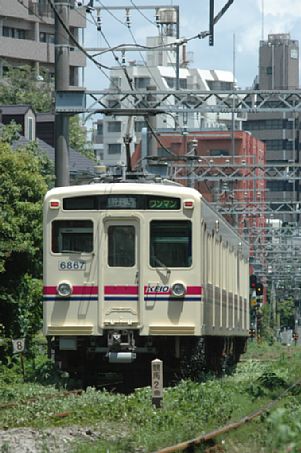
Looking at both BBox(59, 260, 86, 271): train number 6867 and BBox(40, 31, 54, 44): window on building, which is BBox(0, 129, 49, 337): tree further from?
BBox(40, 31, 54, 44): window on building

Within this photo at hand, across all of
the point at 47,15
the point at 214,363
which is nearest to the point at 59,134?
the point at 214,363

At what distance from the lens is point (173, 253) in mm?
17938

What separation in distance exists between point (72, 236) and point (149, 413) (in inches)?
196

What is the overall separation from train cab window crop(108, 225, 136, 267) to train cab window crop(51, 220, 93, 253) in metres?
0.28

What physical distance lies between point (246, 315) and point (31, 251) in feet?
24.3

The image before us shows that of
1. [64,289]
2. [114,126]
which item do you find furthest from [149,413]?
[114,126]

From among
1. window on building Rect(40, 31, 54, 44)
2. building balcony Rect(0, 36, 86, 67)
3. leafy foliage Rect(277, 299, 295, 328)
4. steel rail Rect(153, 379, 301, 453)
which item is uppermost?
window on building Rect(40, 31, 54, 44)

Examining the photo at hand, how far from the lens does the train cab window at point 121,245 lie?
17906mm

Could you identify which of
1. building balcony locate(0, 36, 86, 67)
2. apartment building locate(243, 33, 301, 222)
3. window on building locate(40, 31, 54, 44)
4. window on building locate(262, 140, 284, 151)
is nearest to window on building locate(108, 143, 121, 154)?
apartment building locate(243, 33, 301, 222)

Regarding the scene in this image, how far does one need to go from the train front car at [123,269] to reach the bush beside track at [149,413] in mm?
935

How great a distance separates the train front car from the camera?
58.3 feet

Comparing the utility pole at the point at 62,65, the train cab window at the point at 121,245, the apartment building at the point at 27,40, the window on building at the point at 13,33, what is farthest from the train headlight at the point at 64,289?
the window on building at the point at 13,33

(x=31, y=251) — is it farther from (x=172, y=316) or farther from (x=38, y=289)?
(x=172, y=316)

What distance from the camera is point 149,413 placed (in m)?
13.6
